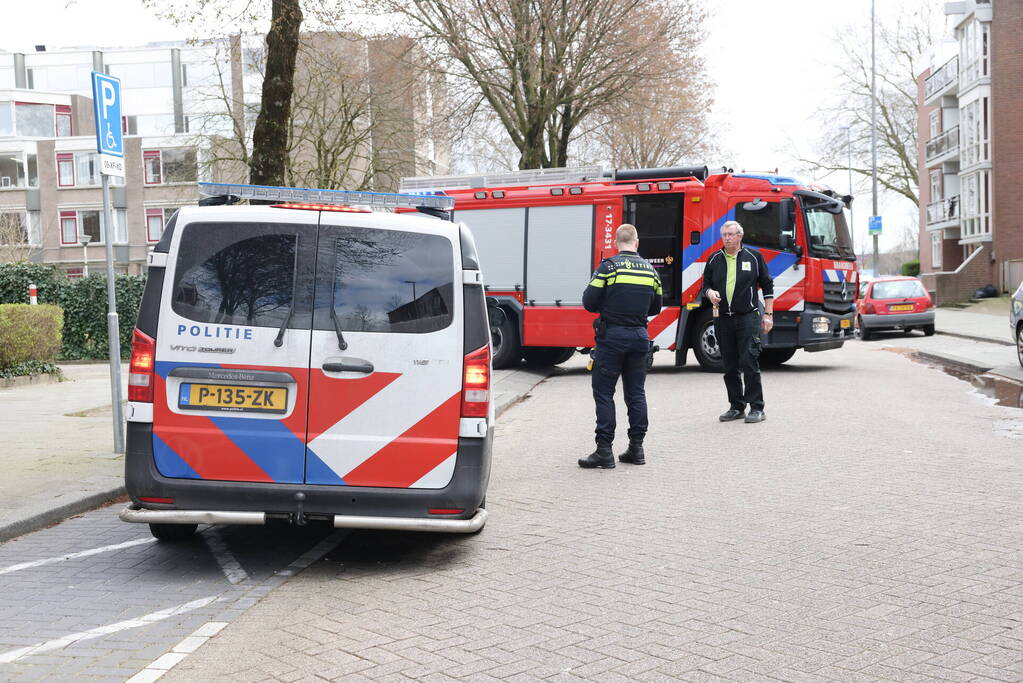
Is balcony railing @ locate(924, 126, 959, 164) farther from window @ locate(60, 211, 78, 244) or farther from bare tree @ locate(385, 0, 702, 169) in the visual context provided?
window @ locate(60, 211, 78, 244)

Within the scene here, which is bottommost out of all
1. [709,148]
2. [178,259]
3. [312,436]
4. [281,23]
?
[312,436]

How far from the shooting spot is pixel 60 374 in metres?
17.0

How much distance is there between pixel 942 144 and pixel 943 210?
3.14 metres

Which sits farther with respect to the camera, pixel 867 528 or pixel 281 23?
pixel 281 23

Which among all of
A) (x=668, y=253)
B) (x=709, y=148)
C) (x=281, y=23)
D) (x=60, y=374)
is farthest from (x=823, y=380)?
(x=709, y=148)

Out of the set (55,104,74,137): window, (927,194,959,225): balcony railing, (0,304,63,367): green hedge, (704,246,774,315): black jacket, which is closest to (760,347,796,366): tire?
(704,246,774,315): black jacket

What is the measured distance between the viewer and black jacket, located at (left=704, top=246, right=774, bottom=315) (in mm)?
10359

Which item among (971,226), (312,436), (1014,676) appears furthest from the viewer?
(971,226)

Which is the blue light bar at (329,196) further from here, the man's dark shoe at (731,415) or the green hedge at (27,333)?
the green hedge at (27,333)

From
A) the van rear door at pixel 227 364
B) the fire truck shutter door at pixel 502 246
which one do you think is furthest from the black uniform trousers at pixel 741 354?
the fire truck shutter door at pixel 502 246

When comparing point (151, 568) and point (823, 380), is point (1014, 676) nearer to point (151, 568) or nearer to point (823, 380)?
point (151, 568)

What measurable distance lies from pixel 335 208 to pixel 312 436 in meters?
1.22

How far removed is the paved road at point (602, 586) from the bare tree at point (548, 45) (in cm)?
1949

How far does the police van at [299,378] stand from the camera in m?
5.41
